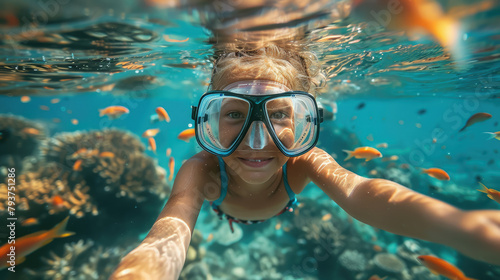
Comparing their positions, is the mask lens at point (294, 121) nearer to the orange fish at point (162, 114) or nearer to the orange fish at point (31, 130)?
the orange fish at point (162, 114)

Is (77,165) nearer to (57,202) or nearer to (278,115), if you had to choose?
(57,202)

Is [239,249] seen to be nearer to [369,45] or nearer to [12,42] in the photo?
[369,45]

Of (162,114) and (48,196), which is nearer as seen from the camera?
(48,196)

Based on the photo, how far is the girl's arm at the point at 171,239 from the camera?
1.80m

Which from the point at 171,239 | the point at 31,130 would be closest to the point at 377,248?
the point at 171,239

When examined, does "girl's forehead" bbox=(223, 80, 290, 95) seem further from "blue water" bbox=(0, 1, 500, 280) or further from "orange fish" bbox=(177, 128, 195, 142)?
"orange fish" bbox=(177, 128, 195, 142)

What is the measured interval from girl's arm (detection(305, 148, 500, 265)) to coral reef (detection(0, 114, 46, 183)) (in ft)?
32.4

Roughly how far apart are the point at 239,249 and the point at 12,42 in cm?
921

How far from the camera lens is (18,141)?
8.80 meters

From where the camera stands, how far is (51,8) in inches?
164

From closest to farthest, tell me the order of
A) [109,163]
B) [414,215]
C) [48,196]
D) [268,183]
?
[414,215] → [268,183] → [48,196] → [109,163]

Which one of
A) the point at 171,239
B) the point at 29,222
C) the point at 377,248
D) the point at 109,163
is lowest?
the point at 377,248

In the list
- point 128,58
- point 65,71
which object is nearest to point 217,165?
point 128,58

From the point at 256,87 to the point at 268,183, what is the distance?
1.49 meters
